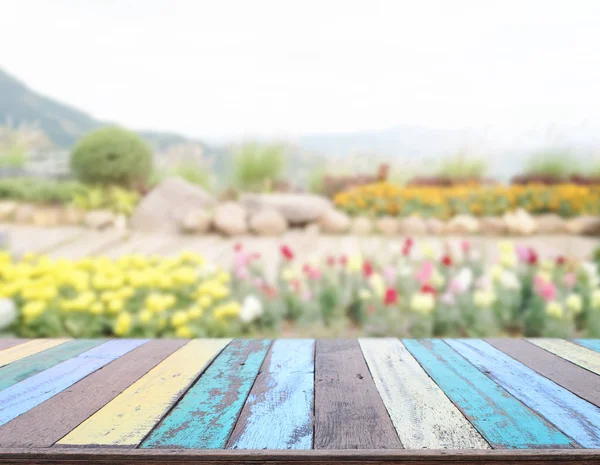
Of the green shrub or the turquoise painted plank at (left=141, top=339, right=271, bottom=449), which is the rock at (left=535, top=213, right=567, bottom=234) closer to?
the green shrub

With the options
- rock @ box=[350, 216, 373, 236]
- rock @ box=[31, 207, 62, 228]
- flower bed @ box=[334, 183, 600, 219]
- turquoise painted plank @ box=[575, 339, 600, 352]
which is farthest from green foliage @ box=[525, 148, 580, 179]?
turquoise painted plank @ box=[575, 339, 600, 352]

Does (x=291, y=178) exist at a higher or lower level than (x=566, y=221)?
higher

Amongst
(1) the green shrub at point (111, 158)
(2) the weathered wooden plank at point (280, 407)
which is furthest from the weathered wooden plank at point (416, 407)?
(1) the green shrub at point (111, 158)

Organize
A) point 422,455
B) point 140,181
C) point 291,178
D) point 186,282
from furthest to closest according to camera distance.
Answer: point 291,178
point 140,181
point 186,282
point 422,455

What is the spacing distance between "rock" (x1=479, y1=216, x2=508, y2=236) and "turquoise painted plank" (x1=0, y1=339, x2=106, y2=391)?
5270 millimetres

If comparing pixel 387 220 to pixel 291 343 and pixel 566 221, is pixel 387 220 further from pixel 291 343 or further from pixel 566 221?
pixel 291 343

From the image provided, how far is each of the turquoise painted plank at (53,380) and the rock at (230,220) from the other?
4273mm

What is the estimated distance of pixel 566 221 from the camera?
21.7 feet

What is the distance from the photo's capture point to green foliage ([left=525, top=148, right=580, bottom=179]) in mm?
8516

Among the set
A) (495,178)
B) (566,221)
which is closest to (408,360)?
(566,221)

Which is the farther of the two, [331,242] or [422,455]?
[331,242]

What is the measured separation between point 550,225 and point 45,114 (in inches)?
676

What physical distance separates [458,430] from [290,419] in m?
0.30

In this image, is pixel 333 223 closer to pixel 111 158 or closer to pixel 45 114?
pixel 111 158
